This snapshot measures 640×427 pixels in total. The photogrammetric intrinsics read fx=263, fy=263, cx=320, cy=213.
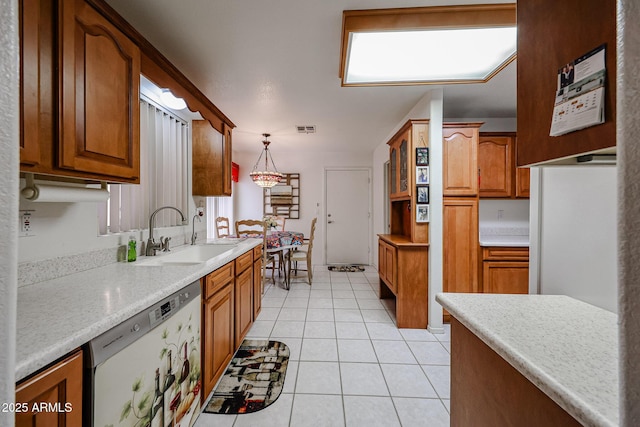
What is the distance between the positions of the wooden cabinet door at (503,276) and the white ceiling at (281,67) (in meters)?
1.70

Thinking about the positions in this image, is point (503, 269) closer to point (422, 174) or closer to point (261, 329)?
point (422, 174)

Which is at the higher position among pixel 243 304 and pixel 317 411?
pixel 243 304

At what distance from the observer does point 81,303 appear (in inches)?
37.6

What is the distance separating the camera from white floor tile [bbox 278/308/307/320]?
287cm

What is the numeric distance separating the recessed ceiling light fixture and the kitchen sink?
6.04 feet

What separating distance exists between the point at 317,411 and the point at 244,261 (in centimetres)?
122

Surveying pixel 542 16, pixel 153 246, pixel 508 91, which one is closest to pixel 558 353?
pixel 542 16

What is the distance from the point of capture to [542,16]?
0.71 metres

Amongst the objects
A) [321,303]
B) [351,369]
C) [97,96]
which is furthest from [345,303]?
[97,96]

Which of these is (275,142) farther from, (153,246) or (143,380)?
(143,380)

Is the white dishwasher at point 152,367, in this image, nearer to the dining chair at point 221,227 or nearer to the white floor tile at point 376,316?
the white floor tile at point 376,316

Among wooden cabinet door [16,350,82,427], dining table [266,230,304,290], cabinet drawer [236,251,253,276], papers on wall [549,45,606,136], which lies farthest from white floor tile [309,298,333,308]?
papers on wall [549,45,606,136]

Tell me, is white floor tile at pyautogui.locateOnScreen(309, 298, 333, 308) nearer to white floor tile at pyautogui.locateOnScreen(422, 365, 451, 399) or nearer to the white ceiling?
white floor tile at pyautogui.locateOnScreen(422, 365, 451, 399)

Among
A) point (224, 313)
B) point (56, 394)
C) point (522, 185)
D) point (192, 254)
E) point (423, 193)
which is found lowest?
point (224, 313)
